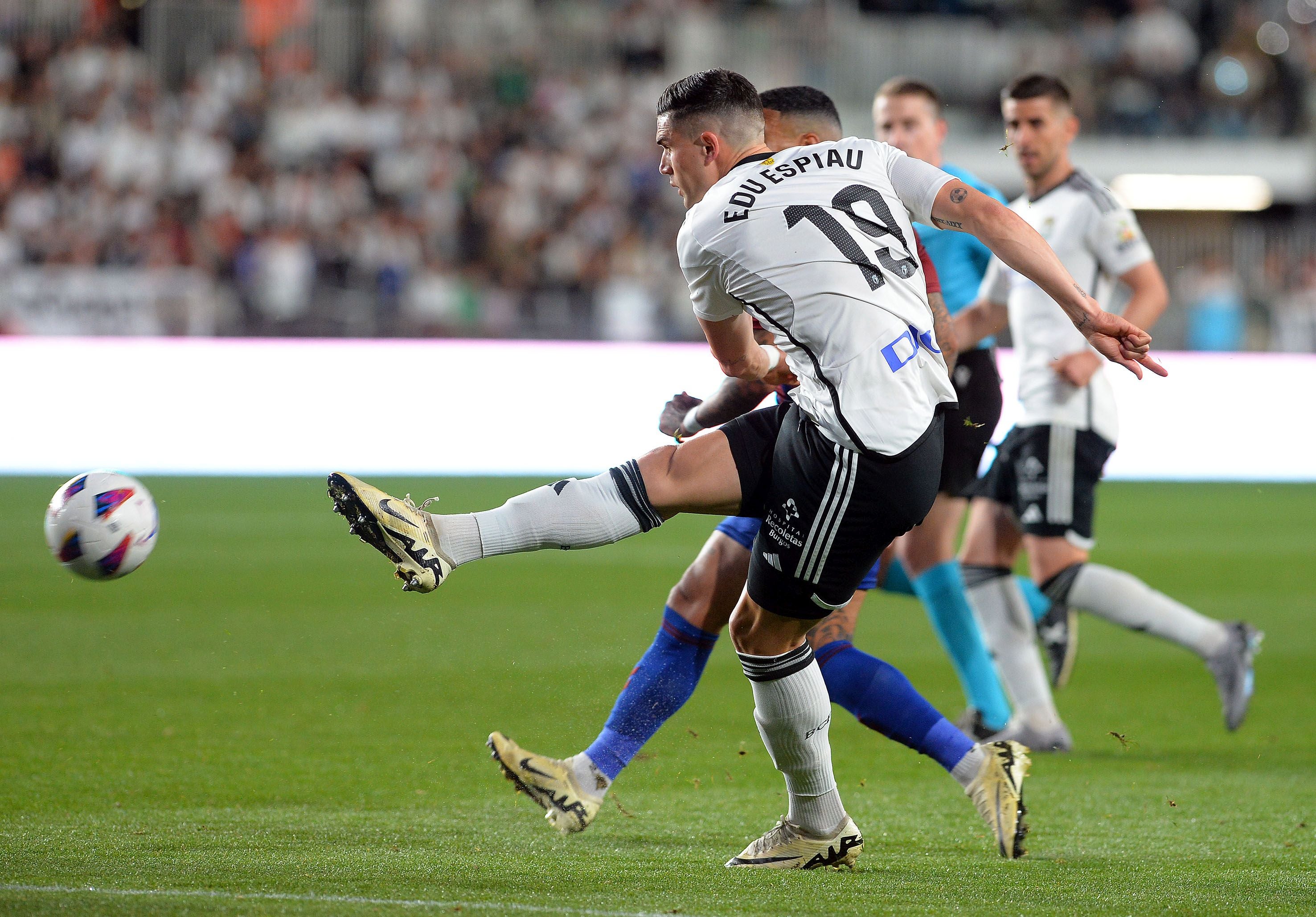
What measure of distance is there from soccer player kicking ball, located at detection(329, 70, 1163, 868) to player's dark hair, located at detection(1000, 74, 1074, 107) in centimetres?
226

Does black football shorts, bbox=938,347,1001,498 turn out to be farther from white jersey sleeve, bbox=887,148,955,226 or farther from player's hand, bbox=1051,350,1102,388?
white jersey sleeve, bbox=887,148,955,226

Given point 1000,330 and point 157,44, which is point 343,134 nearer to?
point 157,44

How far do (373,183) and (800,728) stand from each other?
15.4m

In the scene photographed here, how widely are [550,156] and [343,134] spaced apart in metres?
2.44

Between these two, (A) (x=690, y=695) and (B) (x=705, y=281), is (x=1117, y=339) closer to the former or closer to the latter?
(B) (x=705, y=281)

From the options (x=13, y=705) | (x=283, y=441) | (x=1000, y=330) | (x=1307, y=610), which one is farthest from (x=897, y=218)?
(x=283, y=441)

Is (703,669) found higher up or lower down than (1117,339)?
lower down

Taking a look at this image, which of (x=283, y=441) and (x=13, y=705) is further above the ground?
(x=13, y=705)

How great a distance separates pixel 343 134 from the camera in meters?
18.5

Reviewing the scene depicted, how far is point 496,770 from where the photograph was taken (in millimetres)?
5090

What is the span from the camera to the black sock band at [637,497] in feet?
12.1

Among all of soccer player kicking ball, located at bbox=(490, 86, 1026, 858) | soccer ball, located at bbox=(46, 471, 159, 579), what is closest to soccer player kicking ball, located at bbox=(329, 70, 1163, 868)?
soccer player kicking ball, located at bbox=(490, 86, 1026, 858)

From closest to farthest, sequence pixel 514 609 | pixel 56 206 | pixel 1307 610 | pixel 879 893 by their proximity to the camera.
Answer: pixel 879 893
pixel 514 609
pixel 1307 610
pixel 56 206

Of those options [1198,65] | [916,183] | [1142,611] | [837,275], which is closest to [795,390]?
[837,275]
